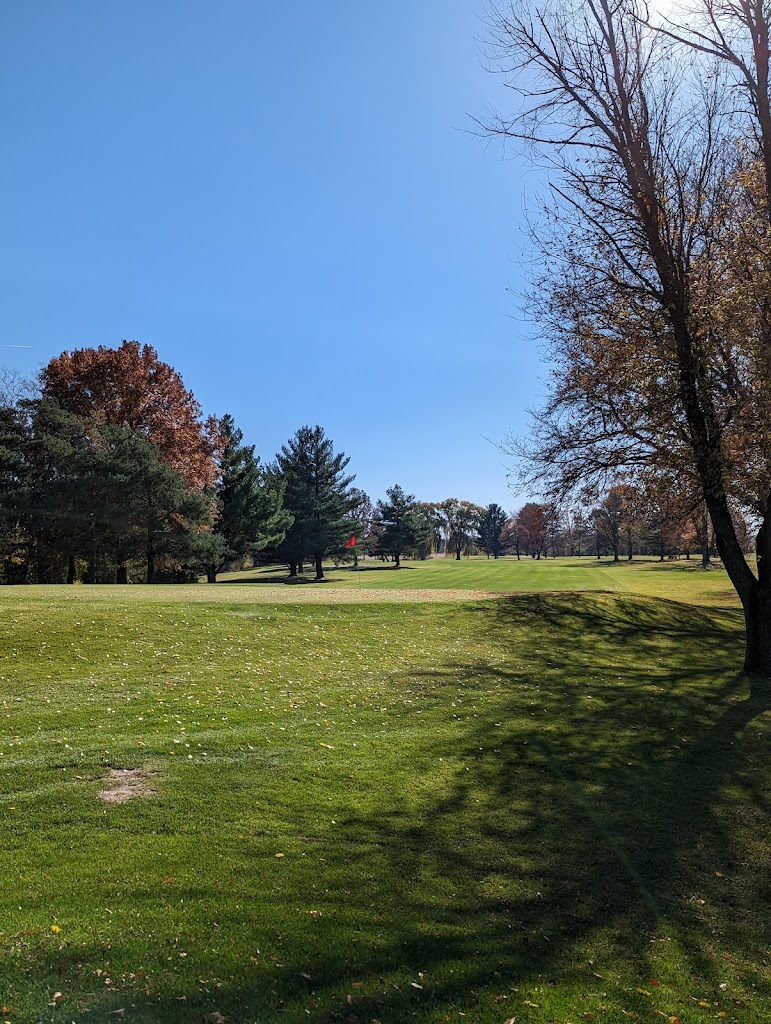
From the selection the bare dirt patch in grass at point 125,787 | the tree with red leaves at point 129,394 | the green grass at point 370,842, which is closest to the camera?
the green grass at point 370,842

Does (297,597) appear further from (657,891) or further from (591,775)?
(657,891)

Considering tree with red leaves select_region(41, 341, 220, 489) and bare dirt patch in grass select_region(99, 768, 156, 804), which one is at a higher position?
tree with red leaves select_region(41, 341, 220, 489)

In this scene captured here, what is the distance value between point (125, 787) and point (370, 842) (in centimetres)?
263

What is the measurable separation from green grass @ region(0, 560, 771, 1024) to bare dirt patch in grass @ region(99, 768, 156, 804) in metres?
0.16

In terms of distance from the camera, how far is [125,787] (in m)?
6.33

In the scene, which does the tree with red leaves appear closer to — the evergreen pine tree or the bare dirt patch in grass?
the evergreen pine tree

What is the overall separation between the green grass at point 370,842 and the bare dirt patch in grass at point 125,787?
0.16m

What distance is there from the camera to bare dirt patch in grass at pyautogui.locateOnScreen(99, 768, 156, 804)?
6.08 m

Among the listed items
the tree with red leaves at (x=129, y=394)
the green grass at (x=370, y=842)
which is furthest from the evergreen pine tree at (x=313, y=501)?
the green grass at (x=370, y=842)

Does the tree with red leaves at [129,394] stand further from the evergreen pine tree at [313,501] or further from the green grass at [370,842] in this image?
the green grass at [370,842]

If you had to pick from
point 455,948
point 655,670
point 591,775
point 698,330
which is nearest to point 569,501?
point 655,670

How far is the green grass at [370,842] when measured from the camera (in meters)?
3.65

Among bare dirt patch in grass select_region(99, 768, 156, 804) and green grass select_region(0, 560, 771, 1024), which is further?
bare dirt patch in grass select_region(99, 768, 156, 804)

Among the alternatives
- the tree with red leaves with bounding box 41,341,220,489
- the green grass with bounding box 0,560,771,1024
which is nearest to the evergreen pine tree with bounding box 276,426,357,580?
the tree with red leaves with bounding box 41,341,220,489
